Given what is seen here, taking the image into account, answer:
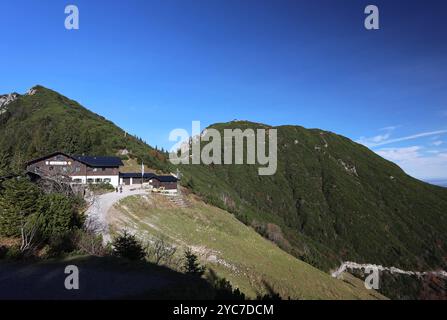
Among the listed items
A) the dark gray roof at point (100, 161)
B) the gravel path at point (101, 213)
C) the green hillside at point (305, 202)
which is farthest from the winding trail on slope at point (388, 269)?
the gravel path at point (101, 213)

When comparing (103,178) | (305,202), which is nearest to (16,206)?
(103,178)

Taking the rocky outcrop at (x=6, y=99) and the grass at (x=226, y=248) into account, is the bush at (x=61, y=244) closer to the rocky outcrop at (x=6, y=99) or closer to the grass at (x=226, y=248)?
the grass at (x=226, y=248)

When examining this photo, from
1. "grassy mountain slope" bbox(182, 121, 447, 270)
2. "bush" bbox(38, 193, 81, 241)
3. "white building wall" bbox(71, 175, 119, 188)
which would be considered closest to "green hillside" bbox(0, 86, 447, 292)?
"grassy mountain slope" bbox(182, 121, 447, 270)

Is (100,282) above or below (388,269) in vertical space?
above

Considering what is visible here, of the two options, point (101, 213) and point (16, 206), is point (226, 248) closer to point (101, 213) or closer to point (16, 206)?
point (101, 213)

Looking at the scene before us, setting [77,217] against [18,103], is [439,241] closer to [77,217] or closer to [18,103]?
[77,217]

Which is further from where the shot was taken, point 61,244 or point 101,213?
point 101,213

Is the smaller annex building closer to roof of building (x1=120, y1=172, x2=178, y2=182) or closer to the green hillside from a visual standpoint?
roof of building (x1=120, y1=172, x2=178, y2=182)
